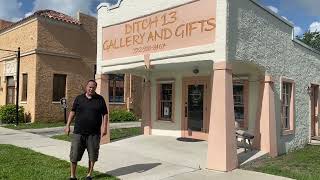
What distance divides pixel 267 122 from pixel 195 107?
133 inches

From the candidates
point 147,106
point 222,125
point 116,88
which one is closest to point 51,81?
point 116,88

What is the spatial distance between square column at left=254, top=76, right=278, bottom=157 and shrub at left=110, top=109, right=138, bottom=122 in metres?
14.8

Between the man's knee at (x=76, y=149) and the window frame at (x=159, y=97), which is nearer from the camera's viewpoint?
Answer: the man's knee at (x=76, y=149)

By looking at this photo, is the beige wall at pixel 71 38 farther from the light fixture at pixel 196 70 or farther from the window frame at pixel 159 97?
the light fixture at pixel 196 70

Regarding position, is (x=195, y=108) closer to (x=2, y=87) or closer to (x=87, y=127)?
(x=87, y=127)

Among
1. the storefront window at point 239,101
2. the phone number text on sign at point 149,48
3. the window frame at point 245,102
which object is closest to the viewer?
the phone number text on sign at point 149,48

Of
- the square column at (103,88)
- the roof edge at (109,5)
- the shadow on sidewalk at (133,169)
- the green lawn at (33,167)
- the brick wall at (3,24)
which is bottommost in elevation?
the shadow on sidewalk at (133,169)

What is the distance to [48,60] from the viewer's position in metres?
22.2

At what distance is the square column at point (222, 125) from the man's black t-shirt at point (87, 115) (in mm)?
2843

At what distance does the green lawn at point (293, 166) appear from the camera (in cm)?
879

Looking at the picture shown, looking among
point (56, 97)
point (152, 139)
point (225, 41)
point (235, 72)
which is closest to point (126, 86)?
point (56, 97)

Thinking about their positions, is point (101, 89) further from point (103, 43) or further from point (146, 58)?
point (146, 58)

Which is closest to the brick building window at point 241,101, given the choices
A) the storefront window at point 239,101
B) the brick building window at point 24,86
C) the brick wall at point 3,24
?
the storefront window at point 239,101

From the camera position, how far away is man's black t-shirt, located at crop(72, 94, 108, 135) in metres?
7.52
